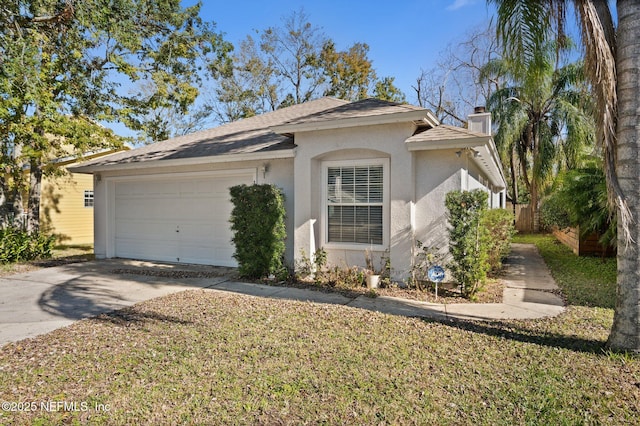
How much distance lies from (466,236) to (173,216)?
821 cm

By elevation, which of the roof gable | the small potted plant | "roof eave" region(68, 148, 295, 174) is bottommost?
the small potted plant

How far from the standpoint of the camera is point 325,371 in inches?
154

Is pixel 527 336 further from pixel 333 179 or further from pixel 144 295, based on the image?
pixel 144 295

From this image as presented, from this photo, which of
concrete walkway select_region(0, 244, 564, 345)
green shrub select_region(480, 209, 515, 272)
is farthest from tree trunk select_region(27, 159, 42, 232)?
green shrub select_region(480, 209, 515, 272)

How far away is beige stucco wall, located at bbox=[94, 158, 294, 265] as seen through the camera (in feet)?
30.0

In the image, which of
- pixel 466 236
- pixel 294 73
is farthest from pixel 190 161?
pixel 294 73

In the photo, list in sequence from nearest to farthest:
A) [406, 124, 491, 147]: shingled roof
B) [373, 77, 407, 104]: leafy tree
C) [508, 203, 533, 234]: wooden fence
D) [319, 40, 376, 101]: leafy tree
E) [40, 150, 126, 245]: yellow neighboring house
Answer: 1. [406, 124, 491, 147]: shingled roof
2. [40, 150, 126, 245]: yellow neighboring house
3. [508, 203, 533, 234]: wooden fence
4. [319, 40, 376, 101]: leafy tree
5. [373, 77, 407, 104]: leafy tree

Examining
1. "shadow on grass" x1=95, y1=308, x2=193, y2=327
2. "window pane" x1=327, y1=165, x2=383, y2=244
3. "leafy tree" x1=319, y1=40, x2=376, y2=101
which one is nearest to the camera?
"shadow on grass" x1=95, y1=308, x2=193, y2=327

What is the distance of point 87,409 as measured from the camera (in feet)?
10.7

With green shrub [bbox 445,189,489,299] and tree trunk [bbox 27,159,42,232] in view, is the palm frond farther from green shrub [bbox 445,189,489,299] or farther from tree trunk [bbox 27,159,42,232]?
tree trunk [bbox 27,159,42,232]

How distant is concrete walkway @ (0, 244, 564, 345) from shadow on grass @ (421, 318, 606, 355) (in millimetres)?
302

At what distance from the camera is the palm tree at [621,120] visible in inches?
160

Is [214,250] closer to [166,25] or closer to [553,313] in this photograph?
[553,313]

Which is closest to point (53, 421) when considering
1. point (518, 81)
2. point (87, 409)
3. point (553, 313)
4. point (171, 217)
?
point (87, 409)
